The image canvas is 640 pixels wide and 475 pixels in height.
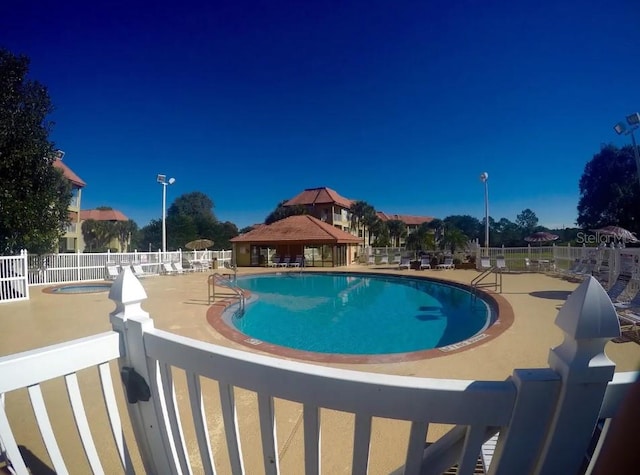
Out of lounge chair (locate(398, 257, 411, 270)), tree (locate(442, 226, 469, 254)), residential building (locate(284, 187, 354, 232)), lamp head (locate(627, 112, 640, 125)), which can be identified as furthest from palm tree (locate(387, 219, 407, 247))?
lamp head (locate(627, 112, 640, 125))

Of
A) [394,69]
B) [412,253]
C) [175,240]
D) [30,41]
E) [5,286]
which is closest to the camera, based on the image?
[30,41]

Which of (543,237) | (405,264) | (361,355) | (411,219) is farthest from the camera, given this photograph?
(411,219)

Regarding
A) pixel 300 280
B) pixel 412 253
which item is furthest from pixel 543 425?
pixel 412 253

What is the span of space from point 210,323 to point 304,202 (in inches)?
1273

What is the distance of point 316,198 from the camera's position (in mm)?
38281

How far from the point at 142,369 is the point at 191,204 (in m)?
63.7

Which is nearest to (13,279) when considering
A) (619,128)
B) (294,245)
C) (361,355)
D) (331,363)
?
(331,363)

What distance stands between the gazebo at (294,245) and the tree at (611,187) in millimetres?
15536

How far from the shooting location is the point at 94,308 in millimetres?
8445

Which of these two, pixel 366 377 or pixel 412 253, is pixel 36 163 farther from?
pixel 412 253

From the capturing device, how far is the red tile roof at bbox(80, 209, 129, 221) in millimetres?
39188

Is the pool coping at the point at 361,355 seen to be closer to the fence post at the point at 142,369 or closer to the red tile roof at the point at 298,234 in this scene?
the fence post at the point at 142,369

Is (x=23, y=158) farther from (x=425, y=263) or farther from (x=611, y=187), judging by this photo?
(x=425, y=263)

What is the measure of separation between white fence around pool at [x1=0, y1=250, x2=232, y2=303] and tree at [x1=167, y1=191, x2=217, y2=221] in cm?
4232
